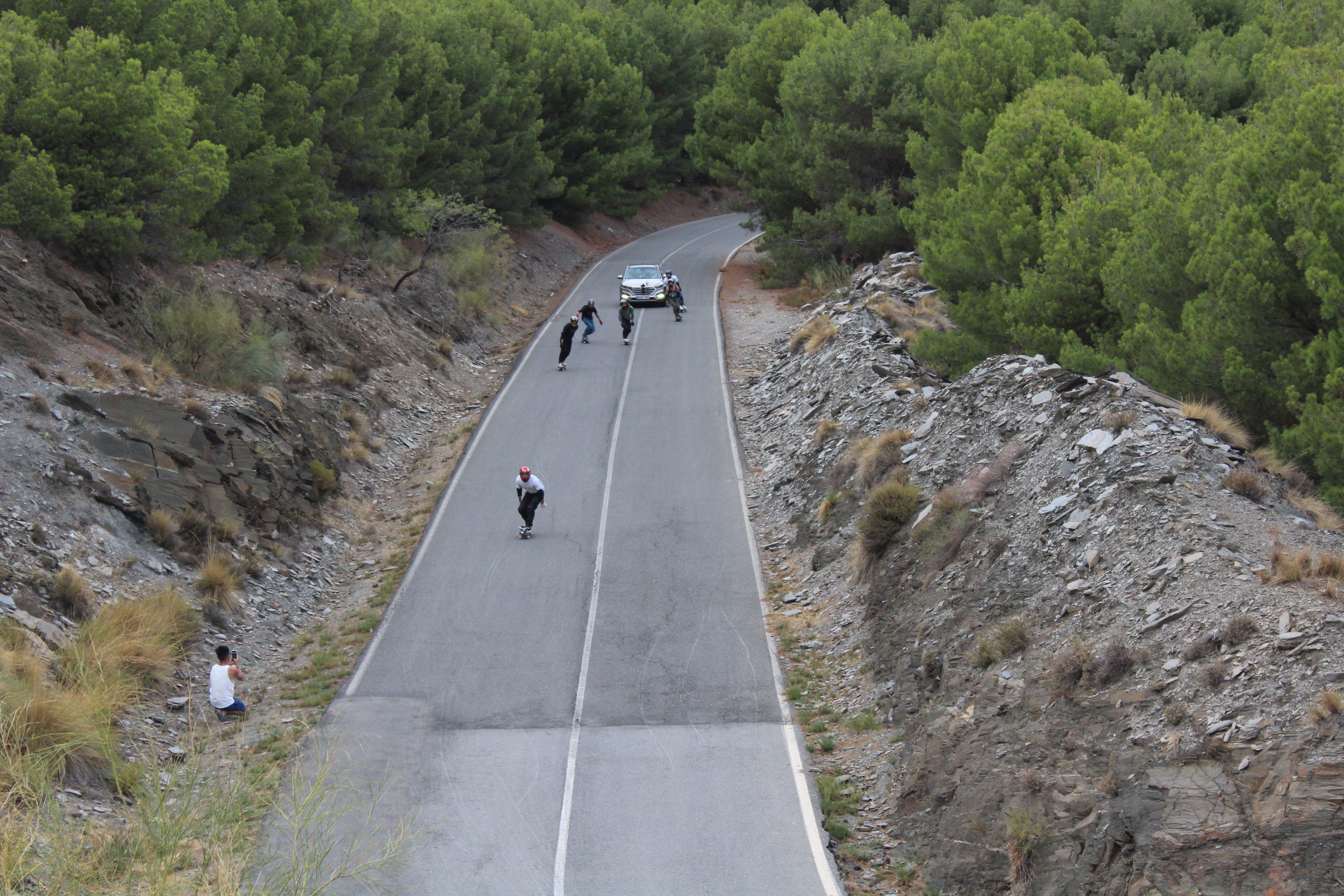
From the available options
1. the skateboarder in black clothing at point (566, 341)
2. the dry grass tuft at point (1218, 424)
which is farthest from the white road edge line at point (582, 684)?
the dry grass tuft at point (1218, 424)

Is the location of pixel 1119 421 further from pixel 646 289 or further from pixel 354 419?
pixel 646 289

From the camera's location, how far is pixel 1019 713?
11.5m

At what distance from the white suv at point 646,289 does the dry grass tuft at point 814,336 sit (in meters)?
8.72

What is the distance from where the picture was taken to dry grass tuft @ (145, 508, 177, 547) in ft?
54.2

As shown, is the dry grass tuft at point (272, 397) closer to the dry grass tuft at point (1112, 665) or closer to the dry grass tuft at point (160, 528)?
the dry grass tuft at point (160, 528)

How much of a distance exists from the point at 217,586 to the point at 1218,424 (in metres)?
14.5

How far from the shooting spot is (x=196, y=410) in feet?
64.5

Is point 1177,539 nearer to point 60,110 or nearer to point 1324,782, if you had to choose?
point 1324,782

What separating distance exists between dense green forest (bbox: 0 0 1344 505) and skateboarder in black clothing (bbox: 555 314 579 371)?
24.1 feet

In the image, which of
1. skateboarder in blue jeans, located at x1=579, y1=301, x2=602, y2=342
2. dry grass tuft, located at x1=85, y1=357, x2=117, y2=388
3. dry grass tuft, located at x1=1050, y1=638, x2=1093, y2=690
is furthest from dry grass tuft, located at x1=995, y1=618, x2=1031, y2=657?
skateboarder in blue jeans, located at x1=579, y1=301, x2=602, y2=342

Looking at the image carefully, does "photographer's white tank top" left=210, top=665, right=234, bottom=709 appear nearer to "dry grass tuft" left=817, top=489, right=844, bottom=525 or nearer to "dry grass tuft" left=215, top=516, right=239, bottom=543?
"dry grass tuft" left=215, top=516, right=239, bottom=543

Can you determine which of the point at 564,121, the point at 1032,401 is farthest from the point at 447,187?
the point at 1032,401

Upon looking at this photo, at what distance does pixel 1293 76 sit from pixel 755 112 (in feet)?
110

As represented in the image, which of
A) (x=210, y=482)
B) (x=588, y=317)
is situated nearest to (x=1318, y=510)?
(x=210, y=482)
